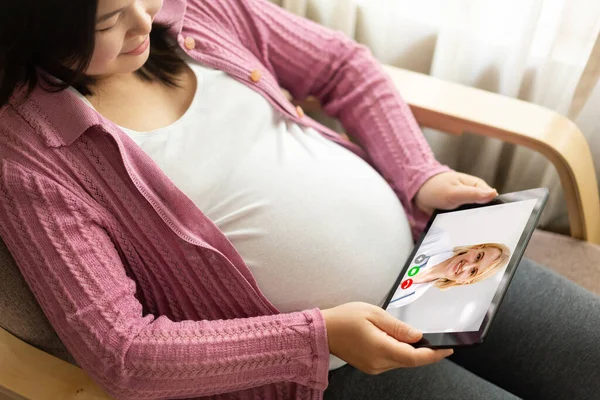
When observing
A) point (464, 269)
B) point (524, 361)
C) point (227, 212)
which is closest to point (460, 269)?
point (464, 269)

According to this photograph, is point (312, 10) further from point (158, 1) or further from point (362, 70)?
point (158, 1)

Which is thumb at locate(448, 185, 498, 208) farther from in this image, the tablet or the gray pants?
the gray pants

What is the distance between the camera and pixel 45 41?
654 mm

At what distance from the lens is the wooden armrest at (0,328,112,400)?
2.48ft

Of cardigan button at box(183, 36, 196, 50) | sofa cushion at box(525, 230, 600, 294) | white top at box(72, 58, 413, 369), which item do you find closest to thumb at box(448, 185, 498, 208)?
white top at box(72, 58, 413, 369)

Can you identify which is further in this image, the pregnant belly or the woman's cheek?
the pregnant belly

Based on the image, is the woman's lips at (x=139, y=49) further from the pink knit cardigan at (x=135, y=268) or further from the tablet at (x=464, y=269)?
the tablet at (x=464, y=269)

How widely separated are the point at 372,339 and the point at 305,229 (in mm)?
192

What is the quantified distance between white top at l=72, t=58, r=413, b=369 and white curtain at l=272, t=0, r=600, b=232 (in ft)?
1.42

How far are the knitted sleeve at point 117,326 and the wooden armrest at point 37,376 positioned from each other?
3 cm

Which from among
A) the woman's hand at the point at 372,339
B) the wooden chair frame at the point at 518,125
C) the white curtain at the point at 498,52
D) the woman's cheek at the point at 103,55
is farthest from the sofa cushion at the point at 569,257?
the woman's cheek at the point at 103,55

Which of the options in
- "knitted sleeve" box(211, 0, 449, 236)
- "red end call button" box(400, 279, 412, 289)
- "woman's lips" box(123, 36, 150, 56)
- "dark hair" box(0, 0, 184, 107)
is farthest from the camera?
"knitted sleeve" box(211, 0, 449, 236)

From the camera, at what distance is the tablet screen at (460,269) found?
30.0 inches

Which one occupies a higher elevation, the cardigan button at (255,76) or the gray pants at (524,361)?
the cardigan button at (255,76)
